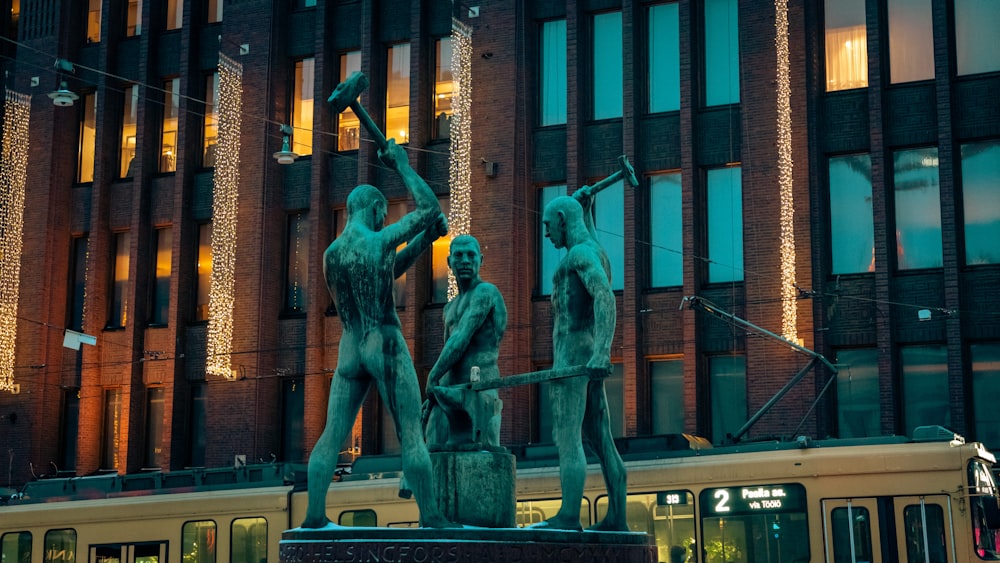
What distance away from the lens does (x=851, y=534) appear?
19688 millimetres

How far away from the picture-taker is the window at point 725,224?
3034 cm

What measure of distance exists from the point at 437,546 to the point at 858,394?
20145 millimetres

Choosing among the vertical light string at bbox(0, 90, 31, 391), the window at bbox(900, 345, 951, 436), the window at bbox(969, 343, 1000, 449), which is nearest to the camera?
the window at bbox(969, 343, 1000, 449)

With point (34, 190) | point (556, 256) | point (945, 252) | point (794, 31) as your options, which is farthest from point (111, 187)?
point (945, 252)

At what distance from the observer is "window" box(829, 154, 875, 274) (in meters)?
29.4

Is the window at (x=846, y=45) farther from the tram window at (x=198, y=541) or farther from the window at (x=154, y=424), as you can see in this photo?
the window at (x=154, y=424)

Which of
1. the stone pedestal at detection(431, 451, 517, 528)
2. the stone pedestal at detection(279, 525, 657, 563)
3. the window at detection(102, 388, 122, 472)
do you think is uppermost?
the window at detection(102, 388, 122, 472)

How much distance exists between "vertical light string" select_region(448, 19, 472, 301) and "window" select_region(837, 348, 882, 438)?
862cm

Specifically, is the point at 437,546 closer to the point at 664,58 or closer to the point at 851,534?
the point at 851,534

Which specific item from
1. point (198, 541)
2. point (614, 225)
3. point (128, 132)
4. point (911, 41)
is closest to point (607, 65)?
point (614, 225)

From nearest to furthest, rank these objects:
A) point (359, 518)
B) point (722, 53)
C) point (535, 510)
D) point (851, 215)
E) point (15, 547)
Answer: point (535, 510)
point (359, 518)
point (15, 547)
point (851, 215)
point (722, 53)

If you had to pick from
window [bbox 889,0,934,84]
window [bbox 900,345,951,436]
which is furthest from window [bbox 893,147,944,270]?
window [bbox 900,345,951,436]

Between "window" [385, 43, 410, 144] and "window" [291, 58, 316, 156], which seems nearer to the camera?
"window" [385, 43, 410, 144]

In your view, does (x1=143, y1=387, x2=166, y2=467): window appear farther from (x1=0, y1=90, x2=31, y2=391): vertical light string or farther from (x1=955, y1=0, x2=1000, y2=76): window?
(x1=955, y1=0, x2=1000, y2=76): window
